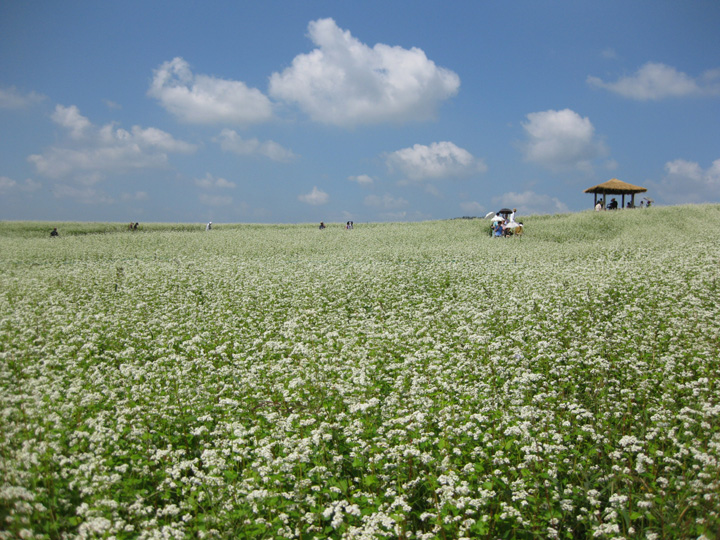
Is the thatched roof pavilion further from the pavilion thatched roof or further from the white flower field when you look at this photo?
the white flower field

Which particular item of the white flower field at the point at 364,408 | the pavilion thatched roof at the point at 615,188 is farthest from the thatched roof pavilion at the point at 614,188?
the white flower field at the point at 364,408

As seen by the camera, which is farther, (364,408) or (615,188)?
(615,188)

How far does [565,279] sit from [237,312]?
9.96 meters

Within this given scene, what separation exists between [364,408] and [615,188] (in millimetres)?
45929

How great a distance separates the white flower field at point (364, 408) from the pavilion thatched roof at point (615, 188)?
3180 centimetres

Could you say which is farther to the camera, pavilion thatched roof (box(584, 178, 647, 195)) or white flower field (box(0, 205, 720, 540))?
pavilion thatched roof (box(584, 178, 647, 195))

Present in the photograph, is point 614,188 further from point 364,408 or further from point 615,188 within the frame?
point 364,408

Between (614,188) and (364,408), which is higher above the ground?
(614,188)

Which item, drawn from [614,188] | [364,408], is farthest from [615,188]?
[364,408]

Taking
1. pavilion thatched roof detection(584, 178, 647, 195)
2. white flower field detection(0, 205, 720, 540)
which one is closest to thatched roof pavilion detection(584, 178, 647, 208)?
pavilion thatched roof detection(584, 178, 647, 195)

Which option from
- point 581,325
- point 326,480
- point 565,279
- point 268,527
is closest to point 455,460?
point 326,480

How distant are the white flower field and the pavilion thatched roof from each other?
104 ft

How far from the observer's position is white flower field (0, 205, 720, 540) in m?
4.05

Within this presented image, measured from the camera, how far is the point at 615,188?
42438mm
